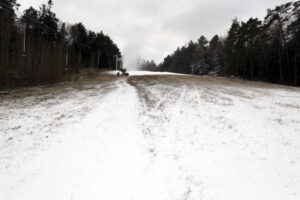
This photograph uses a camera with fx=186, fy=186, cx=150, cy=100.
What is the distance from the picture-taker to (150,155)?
17.9ft

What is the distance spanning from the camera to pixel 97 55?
215ft

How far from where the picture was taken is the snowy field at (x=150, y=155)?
13.5ft

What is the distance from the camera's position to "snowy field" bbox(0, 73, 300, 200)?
412 cm

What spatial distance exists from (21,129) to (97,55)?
62.0m

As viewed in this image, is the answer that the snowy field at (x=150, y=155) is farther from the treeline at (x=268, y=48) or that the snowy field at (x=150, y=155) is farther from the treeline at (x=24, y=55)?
the treeline at (x=268, y=48)

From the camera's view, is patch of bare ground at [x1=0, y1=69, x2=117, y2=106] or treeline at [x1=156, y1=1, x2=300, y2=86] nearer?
patch of bare ground at [x1=0, y1=69, x2=117, y2=106]

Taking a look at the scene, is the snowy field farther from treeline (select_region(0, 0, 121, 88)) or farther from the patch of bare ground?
treeline (select_region(0, 0, 121, 88))

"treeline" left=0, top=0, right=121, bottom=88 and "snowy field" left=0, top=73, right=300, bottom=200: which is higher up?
"treeline" left=0, top=0, right=121, bottom=88

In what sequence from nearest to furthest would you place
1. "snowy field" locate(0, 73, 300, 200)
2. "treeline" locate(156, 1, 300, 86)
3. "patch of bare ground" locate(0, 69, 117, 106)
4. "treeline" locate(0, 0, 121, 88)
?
"snowy field" locate(0, 73, 300, 200) < "patch of bare ground" locate(0, 69, 117, 106) < "treeline" locate(0, 0, 121, 88) < "treeline" locate(156, 1, 300, 86)

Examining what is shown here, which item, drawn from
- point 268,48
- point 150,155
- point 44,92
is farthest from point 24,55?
point 268,48

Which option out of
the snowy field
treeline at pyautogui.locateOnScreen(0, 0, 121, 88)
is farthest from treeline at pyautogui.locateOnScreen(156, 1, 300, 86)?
treeline at pyautogui.locateOnScreen(0, 0, 121, 88)

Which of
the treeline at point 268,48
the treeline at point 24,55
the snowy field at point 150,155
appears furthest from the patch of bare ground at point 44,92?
the treeline at point 268,48

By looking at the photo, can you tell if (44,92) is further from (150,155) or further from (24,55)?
(150,155)

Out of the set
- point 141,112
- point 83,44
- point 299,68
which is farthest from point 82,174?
point 83,44
